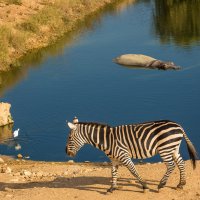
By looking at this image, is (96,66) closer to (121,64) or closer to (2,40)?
(121,64)

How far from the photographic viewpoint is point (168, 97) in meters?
34.4

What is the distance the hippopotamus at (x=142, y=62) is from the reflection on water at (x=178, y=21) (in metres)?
6.18

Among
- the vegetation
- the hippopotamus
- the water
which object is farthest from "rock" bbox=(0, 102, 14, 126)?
the hippopotamus

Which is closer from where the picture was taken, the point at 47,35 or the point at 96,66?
the point at 96,66

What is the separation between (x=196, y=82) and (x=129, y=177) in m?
20.6

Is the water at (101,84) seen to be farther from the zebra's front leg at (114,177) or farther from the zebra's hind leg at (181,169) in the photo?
the zebra's front leg at (114,177)

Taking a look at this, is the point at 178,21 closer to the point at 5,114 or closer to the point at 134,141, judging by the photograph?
the point at 5,114

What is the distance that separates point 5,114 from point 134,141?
16434 millimetres

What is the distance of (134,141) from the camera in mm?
16094

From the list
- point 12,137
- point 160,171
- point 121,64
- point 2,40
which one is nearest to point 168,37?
point 121,64

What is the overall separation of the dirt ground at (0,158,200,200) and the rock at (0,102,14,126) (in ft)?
35.7

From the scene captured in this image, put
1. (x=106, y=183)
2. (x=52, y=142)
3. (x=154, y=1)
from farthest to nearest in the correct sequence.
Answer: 1. (x=154, y=1)
2. (x=52, y=142)
3. (x=106, y=183)

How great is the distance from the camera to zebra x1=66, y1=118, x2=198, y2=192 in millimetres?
15867

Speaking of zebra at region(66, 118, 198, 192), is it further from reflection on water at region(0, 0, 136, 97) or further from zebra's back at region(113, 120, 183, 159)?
reflection on water at region(0, 0, 136, 97)
